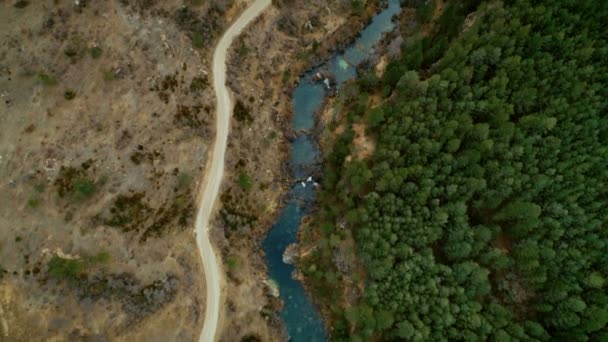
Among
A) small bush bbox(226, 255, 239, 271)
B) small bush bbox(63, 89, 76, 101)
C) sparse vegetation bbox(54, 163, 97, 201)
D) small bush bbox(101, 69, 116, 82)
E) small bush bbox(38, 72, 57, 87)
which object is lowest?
small bush bbox(226, 255, 239, 271)

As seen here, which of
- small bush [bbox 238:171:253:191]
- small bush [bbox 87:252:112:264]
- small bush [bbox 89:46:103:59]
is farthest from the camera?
small bush [bbox 238:171:253:191]

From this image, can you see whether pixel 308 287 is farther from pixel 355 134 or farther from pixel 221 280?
pixel 355 134

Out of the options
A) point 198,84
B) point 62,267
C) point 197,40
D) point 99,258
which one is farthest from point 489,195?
point 62,267

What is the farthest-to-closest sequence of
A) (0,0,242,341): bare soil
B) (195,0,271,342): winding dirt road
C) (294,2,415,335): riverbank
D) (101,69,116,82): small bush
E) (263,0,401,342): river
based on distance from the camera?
(263,0,401,342): river < (294,2,415,335): riverbank < (101,69,116,82): small bush < (195,0,271,342): winding dirt road < (0,0,242,341): bare soil

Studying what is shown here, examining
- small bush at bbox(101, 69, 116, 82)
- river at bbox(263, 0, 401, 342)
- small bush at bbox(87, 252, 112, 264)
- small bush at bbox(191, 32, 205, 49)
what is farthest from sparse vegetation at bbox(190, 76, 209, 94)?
small bush at bbox(87, 252, 112, 264)

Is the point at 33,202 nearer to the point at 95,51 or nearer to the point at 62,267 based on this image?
the point at 62,267

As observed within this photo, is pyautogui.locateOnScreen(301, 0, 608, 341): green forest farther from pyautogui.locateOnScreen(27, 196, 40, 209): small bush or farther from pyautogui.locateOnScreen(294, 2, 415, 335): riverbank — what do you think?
pyautogui.locateOnScreen(27, 196, 40, 209): small bush
